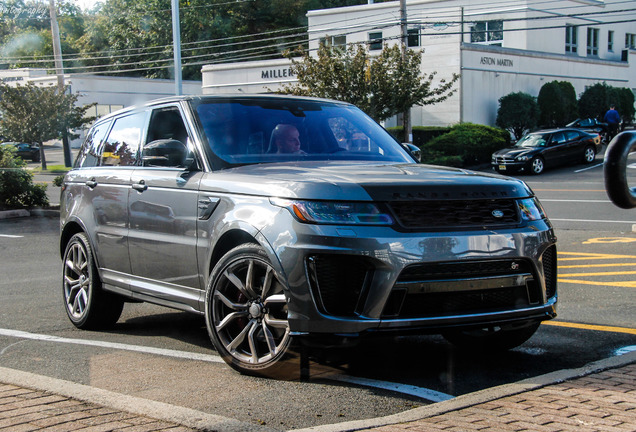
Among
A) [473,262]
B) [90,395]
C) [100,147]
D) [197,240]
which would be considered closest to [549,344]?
[473,262]

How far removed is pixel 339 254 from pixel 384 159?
6.09 ft

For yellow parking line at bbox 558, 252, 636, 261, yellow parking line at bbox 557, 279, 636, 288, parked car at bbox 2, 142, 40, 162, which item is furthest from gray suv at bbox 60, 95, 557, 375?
parked car at bbox 2, 142, 40, 162

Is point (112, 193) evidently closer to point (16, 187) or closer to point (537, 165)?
point (16, 187)

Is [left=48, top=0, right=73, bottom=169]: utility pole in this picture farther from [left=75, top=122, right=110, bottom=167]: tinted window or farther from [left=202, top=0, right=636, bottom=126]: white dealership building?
[left=75, top=122, right=110, bottom=167]: tinted window

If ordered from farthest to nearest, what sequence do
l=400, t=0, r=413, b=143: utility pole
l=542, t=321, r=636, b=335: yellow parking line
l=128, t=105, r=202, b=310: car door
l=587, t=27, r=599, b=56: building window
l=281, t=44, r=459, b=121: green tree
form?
1. l=587, t=27, r=599, b=56: building window
2. l=400, t=0, r=413, b=143: utility pole
3. l=281, t=44, r=459, b=121: green tree
4. l=542, t=321, r=636, b=335: yellow parking line
5. l=128, t=105, r=202, b=310: car door

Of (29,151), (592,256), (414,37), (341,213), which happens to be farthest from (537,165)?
(29,151)

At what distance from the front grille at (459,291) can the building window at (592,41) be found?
55990 mm

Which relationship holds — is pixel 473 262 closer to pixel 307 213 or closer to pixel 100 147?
pixel 307 213

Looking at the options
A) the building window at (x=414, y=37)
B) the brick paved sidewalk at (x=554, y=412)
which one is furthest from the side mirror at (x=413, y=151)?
the building window at (x=414, y=37)

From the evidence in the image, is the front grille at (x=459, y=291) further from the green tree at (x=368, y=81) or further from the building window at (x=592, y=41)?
the building window at (x=592, y=41)

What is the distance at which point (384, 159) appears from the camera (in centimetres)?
624

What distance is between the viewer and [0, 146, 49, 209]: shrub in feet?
65.8

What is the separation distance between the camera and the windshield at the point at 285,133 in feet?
19.4

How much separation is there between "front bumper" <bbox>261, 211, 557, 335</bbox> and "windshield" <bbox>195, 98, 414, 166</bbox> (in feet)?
4.09
